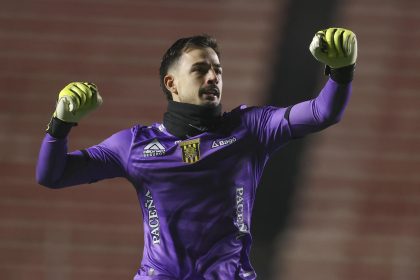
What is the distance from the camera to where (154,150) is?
107 inches

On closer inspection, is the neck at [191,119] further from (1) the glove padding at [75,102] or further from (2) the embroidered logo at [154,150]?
(1) the glove padding at [75,102]

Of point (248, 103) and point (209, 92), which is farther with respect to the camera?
point (248, 103)

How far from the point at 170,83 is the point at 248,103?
2043 mm

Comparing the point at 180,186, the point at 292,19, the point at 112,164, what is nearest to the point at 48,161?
the point at 112,164

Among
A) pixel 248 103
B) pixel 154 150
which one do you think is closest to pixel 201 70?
pixel 154 150

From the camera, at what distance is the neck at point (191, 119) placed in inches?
107

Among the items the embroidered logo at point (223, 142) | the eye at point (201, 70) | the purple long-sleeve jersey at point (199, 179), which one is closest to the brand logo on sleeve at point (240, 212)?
the purple long-sleeve jersey at point (199, 179)

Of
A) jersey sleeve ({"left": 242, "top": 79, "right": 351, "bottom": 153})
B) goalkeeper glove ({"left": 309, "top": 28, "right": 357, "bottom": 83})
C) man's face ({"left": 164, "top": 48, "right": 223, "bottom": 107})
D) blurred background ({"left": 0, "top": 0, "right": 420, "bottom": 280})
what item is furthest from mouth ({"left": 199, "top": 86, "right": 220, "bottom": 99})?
blurred background ({"left": 0, "top": 0, "right": 420, "bottom": 280})

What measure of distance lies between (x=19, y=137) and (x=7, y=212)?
1.31ft

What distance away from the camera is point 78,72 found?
4.95 meters

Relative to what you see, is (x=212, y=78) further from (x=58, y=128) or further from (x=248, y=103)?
(x=248, y=103)

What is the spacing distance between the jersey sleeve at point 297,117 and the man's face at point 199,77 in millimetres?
119

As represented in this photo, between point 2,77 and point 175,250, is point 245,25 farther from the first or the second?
point 175,250

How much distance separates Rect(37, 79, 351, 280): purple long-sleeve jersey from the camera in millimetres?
2602
